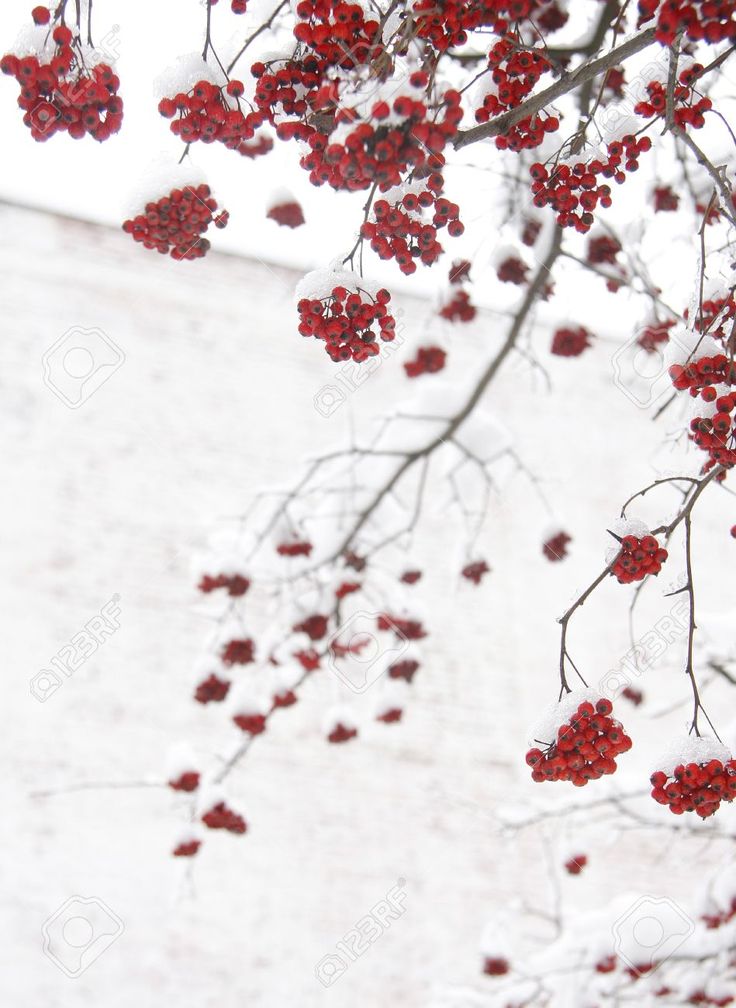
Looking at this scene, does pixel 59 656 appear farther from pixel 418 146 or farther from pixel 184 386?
pixel 418 146

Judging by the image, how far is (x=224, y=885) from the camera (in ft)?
16.1

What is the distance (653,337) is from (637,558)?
147cm

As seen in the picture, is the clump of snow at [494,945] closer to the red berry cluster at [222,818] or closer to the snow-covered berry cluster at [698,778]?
the red berry cluster at [222,818]

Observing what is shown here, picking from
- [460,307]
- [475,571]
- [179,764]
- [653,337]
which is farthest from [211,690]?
→ [653,337]

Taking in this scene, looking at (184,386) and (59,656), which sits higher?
(184,386)

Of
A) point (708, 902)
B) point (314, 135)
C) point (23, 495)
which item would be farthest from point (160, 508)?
point (314, 135)

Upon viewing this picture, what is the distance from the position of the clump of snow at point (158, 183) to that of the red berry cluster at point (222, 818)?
2.15 metres

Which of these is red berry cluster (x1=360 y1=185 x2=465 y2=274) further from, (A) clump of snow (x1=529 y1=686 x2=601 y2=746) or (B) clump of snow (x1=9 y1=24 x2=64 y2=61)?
(A) clump of snow (x1=529 y1=686 x2=601 y2=746)

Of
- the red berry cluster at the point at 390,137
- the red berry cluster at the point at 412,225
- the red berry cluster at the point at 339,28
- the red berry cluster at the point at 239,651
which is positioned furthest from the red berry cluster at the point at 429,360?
the red berry cluster at the point at 390,137

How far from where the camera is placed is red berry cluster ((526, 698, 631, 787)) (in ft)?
4.89

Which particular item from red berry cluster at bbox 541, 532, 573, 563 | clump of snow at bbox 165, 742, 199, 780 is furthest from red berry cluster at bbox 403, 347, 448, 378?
clump of snow at bbox 165, 742, 199, 780

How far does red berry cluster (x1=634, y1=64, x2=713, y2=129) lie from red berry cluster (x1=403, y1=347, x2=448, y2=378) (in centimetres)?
186

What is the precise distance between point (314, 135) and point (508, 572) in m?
5.05

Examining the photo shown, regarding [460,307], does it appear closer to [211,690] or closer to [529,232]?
[529,232]
